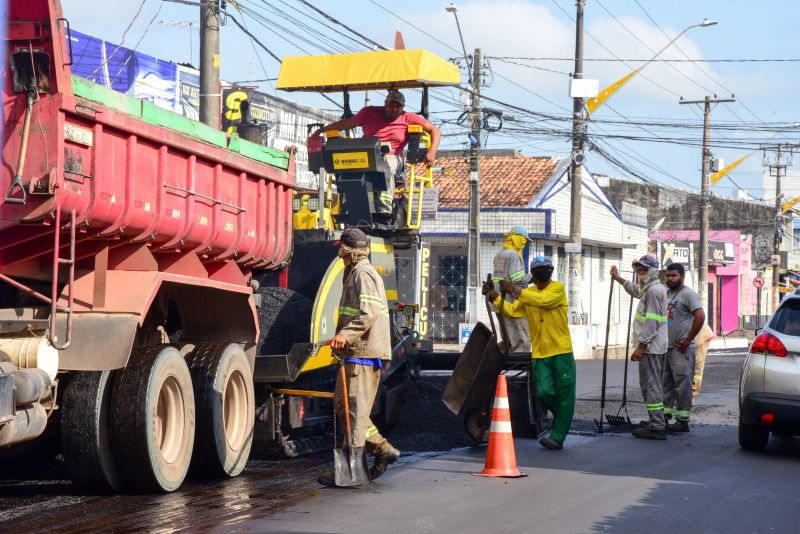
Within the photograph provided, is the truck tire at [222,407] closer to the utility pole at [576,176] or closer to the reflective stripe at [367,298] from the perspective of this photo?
the reflective stripe at [367,298]

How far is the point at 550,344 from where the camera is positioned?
35.3 feet

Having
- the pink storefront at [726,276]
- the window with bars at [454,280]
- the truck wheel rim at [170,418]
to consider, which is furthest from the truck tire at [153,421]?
the pink storefront at [726,276]

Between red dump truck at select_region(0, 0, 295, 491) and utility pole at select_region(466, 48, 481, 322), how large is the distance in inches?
780

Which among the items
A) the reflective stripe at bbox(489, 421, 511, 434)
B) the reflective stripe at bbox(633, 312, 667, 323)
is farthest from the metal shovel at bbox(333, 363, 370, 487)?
the reflective stripe at bbox(633, 312, 667, 323)

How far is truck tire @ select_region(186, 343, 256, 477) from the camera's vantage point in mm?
8703

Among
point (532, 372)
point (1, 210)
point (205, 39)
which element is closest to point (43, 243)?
point (1, 210)

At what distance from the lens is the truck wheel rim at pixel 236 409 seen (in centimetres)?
920

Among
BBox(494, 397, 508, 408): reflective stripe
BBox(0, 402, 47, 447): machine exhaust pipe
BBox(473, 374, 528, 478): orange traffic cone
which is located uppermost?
BBox(0, 402, 47, 447): machine exhaust pipe

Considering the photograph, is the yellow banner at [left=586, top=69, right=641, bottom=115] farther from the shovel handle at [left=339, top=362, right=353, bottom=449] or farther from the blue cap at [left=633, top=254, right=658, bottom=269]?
the shovel handle at [left=339, top=362, right=353, bottom=449]

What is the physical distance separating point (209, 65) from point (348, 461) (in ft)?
28.2

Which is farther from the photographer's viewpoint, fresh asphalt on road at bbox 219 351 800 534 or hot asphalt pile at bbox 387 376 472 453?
hot asphalt pile at bbox 387 376 472 453

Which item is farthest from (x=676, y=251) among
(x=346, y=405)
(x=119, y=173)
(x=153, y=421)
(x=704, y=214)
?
(x=119, y=173)

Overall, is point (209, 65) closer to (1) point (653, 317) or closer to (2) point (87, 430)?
(1) point (653, 317)

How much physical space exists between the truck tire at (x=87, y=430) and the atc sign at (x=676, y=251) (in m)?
40.2
